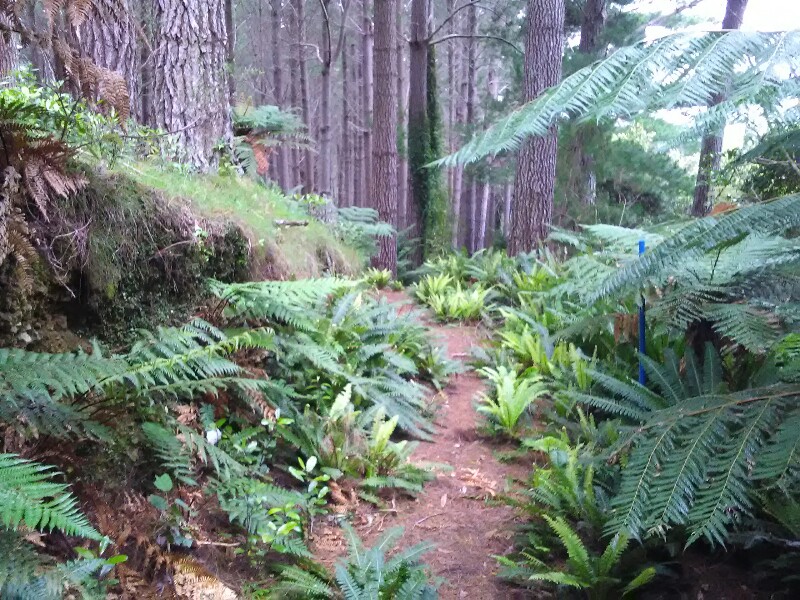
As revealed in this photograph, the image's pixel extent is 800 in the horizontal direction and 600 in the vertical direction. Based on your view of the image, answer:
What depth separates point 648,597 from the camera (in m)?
2.94

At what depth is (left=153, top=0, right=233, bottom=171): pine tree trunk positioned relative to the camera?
552 centimetres

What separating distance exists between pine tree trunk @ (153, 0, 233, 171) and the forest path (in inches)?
145

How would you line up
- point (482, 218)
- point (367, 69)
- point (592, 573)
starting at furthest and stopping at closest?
point (482, 218)
point (367, 69)
point (592, 573)

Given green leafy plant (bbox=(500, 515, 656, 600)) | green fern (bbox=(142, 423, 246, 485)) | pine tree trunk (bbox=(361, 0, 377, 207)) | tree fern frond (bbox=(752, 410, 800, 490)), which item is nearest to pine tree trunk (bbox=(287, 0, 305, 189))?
pine tree trunk (bbox=(361, 0, 377, 207))

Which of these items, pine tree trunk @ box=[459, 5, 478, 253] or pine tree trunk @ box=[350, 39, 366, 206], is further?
pine tree trunk @ box=[350, 39, 366, 206]

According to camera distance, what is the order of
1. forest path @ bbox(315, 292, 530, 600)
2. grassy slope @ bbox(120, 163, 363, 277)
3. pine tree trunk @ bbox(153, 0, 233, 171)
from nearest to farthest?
forest path @ bbox(315, 292, 530, 600)
grassy slope @ bbox(120, 163, 363, 277)
pine tree trunk @ bbox(153, 0, 233, 171)

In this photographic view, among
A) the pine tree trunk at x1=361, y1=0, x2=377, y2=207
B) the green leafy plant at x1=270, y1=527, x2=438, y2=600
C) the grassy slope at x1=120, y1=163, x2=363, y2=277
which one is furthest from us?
the pine tree trunk at x1=361, y1=0, x2=377, y2=207

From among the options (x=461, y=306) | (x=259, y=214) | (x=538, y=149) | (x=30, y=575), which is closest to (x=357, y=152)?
(x=538, y=149)

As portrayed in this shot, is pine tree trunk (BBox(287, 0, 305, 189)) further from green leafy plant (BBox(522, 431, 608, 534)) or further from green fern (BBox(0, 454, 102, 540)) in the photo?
green fern (BBox(0, 454, 102, 540))

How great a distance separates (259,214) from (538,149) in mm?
6871

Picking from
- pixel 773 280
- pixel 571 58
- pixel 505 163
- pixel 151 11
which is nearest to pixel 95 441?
pixel 773 280

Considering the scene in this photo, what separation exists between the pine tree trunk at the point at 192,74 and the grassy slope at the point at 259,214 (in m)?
0.50

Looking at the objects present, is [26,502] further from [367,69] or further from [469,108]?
[469,108]

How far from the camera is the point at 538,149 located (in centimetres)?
1030
